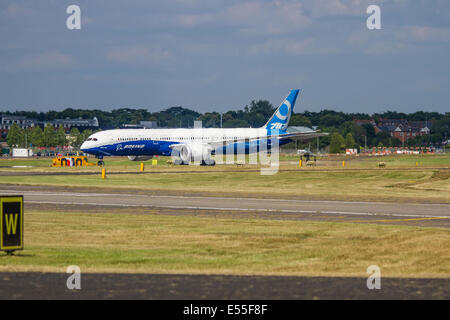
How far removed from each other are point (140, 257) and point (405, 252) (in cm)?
675

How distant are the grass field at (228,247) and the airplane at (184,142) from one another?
52.8m

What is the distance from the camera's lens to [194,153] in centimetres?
7744

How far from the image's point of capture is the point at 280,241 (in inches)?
794

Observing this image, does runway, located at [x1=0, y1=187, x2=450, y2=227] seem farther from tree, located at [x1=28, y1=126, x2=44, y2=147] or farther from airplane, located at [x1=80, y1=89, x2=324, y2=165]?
tree, located at [x1=28, y1=126, x2=44, y2=147]

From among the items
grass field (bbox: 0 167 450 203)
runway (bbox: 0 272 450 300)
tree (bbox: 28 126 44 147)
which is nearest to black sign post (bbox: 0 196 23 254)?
runway (bbox: 0 272 450 300)

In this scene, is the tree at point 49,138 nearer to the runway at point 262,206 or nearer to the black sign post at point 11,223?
the runway at point 262,206

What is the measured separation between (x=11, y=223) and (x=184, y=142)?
214 feet

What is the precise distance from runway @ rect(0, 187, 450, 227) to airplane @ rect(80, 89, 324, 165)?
3834 centimetres

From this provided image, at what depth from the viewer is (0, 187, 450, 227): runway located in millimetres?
28336

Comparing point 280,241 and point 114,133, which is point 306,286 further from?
point 114,133

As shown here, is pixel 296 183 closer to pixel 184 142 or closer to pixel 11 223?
pixel 184 142

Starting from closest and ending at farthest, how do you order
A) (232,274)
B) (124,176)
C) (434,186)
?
(232,274)
(434,186)
(124,176)

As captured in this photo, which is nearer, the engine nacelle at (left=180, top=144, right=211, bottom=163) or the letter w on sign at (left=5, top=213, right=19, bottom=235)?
the letter w on sign at (left=5, top=213, right=19, bottom=235)
